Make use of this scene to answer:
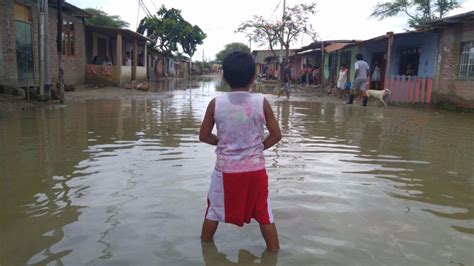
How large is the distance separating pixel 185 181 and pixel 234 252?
5.59ft

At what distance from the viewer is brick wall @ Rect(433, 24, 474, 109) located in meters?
13.2

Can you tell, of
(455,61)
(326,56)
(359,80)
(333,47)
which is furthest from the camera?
(326,56)

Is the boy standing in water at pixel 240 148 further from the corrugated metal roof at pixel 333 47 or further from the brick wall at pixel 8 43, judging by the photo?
the corrugated metal roof at pixel 333 47

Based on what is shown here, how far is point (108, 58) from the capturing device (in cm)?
2438

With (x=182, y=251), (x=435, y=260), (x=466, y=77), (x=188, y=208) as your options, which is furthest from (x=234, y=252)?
(x=466, y=77)

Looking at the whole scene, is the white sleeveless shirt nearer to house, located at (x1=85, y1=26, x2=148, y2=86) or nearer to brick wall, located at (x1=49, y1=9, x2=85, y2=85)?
brick wall, located at (x1=49, y1=9, x2=85, y2=85)

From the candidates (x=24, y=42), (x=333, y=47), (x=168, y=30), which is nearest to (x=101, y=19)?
(x=168, y=30)

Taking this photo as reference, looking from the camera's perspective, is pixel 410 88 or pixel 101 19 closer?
pixel 410 88

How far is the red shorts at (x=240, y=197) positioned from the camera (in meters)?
2.67

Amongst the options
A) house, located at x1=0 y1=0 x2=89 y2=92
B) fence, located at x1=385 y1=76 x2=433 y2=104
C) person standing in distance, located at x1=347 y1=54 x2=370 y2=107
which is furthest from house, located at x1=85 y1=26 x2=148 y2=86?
fence, located at x1=385 y1=76 x2=433 y2=104

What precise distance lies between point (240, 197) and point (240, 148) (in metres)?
0.32

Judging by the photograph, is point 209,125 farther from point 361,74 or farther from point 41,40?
point 361,74

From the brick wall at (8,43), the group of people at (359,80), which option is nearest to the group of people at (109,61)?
the brick wall at (8,43)

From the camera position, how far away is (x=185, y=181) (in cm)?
441
